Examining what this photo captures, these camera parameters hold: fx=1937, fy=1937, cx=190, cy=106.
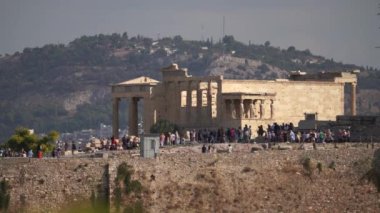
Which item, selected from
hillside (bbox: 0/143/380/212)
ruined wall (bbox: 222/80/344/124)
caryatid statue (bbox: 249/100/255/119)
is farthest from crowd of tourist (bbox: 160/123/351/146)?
ruined wall (bbox: 222/80/344/124)

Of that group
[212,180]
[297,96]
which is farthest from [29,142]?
[212,180]

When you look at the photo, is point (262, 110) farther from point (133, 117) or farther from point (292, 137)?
point (292, 137)

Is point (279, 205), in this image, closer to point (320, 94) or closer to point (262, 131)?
point (262, 131)

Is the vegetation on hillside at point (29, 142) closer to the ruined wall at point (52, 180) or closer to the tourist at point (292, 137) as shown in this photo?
the tourist at point (292, 137)

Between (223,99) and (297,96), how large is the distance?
4.64 metres

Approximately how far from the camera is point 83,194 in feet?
226

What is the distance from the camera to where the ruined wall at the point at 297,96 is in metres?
94.2

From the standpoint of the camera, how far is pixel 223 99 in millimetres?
92312

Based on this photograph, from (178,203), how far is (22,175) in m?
5.70

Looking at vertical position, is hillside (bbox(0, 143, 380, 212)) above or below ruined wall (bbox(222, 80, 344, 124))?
below

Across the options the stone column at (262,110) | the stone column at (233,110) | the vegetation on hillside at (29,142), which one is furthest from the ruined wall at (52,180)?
the stone column at (262,110)

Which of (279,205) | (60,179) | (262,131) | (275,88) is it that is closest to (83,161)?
(60,179)

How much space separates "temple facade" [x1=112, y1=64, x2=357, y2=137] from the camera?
9238 cm

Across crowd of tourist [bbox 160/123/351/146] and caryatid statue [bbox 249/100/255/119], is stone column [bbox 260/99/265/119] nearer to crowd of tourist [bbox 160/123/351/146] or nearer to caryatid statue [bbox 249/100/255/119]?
caryatid statue [bbox 249/100/255/119]
